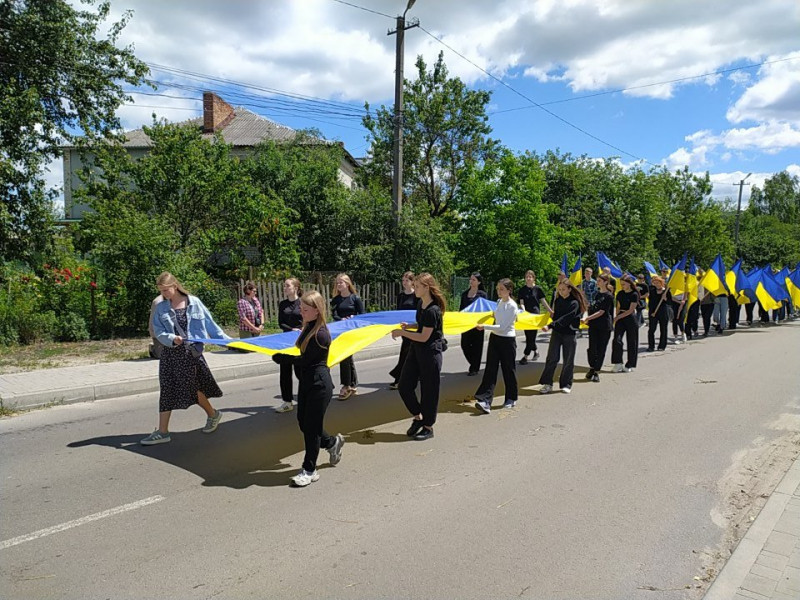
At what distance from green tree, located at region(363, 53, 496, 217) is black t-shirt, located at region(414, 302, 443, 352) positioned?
24555 mm

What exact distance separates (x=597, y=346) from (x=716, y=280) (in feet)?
30.4

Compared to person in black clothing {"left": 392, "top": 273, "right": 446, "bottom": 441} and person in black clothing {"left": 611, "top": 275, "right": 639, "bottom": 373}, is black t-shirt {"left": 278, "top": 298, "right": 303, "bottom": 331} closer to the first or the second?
person in black clothing {"left": 392, "top": 273, "right": 446, "bottom": 441}

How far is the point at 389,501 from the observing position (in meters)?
4.72

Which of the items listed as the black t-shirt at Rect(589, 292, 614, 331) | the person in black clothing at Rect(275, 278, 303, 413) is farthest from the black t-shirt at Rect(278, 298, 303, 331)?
the black t-shirt at Rect(589, 292, 614, 331)

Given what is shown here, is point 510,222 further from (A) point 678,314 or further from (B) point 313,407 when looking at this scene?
(B) point 313,407

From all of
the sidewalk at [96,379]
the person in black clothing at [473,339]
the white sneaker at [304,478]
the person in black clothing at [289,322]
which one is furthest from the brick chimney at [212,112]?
the white sneaker at [304,478]

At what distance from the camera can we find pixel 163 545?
3941mm

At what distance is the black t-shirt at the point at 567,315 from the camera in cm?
877

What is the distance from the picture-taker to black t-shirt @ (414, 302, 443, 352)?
6.38 meters

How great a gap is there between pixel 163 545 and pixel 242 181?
51.0 ft

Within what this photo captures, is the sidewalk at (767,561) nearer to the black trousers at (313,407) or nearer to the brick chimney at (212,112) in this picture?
the black trousers at (313,407)

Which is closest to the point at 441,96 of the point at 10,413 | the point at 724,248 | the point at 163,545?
the point at 724,248

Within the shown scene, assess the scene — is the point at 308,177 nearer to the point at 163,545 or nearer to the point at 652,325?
the point at 652,325

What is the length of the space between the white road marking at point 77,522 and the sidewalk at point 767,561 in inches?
158
